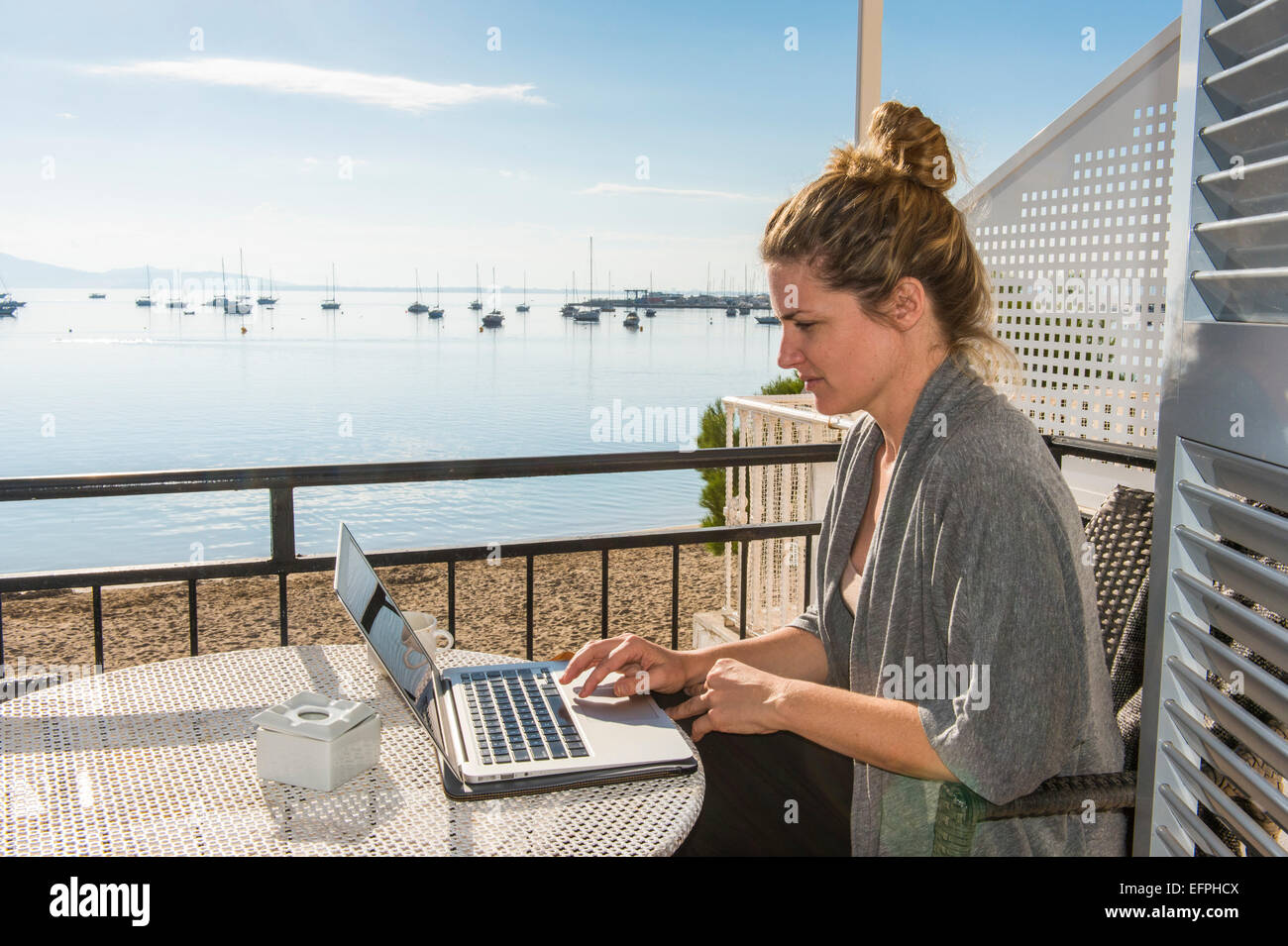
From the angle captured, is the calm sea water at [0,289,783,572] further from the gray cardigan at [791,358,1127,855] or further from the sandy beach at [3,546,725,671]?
the gray cardigan at [791,358,1127,855]

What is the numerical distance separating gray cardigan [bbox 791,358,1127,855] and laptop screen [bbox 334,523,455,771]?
2.13ft

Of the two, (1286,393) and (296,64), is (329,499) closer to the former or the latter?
(296,64)

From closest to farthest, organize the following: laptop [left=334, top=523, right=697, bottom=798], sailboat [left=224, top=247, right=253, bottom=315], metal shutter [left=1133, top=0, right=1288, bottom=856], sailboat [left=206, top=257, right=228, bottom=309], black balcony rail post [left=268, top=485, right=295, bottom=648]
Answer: metal shutter [left=1133, top=0, right=1288, bottom=856], laptop [left=334, top=523, right=697, bottom=798], black balcony rail post [left=268, top=485, right=295, bottom=648], sailboat [left=206, top=257, right=228, bottom=309], sailboat [left=224, top=247, right=253, bottom=315]

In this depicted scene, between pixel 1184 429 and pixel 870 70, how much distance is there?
9.55 feet

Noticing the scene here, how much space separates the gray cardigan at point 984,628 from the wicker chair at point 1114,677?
0.03 m

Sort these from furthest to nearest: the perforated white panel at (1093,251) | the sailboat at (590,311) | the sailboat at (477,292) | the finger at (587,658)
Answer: the sailboat at (477,292) < the sailboat at (590,311) < the perforated white panel at (1093,251) < the finger at (587,658)

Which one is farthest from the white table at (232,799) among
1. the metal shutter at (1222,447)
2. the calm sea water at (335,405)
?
the calm sea water at (335,405)

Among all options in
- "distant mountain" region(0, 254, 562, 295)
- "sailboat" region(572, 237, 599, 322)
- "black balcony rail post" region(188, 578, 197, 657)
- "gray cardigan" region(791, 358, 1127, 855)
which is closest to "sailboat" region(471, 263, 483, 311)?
"distant mountain" region(0, 254, 562, 295)

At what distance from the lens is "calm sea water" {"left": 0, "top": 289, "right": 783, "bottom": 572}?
50.7ft

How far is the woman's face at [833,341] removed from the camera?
1.43 meters

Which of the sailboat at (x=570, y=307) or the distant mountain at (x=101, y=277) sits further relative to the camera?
the sailboat at (x=570, y=307)

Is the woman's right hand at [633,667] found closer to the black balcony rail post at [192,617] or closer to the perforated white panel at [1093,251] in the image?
the black balcony rail post at [192,617]

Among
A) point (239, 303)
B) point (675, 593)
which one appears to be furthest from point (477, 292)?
point (675, 593)

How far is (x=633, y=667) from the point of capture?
142 cm
